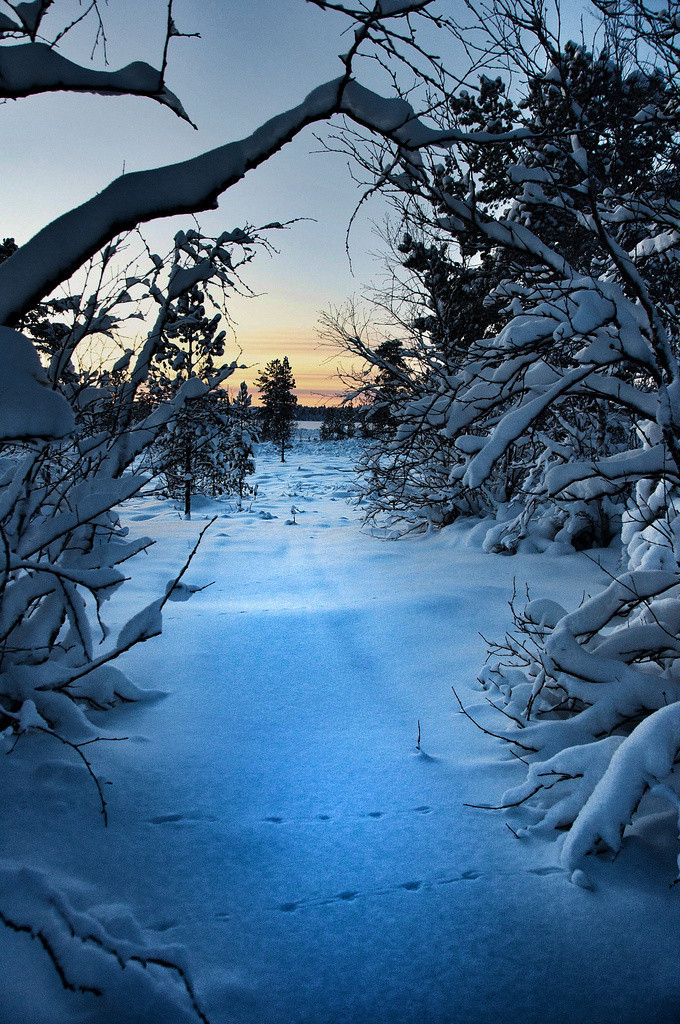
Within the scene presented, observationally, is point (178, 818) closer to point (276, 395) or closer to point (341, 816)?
point (341, 816)

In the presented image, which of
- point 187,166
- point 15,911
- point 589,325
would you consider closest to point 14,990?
point 15,911

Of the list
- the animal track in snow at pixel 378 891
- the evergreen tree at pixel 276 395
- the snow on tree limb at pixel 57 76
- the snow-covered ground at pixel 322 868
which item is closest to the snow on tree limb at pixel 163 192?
the snow on tree limb at pixel 57 76

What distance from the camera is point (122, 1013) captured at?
143 centimetres

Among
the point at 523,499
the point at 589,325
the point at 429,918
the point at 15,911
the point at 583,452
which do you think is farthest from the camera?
the point at 523,499

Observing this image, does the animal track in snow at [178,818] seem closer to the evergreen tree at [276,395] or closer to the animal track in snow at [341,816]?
the animal track in snow at [341,816]

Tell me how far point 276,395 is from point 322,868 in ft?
147

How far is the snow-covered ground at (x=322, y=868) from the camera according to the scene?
1536 millimetres

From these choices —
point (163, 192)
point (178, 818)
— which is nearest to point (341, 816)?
point (178, 818)

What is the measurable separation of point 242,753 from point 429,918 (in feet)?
4.08

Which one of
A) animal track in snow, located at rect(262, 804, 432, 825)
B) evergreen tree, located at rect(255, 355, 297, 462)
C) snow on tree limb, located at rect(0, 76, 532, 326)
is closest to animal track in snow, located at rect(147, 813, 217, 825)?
animal track in snow, located at rect(262, 804, 432, 825)

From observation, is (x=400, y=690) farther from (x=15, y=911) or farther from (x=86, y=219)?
(x=86, y=219)

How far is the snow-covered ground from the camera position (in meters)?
1.54

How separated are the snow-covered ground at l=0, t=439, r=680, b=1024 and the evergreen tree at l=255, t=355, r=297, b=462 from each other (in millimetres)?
39267

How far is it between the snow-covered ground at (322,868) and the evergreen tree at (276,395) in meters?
39.3
